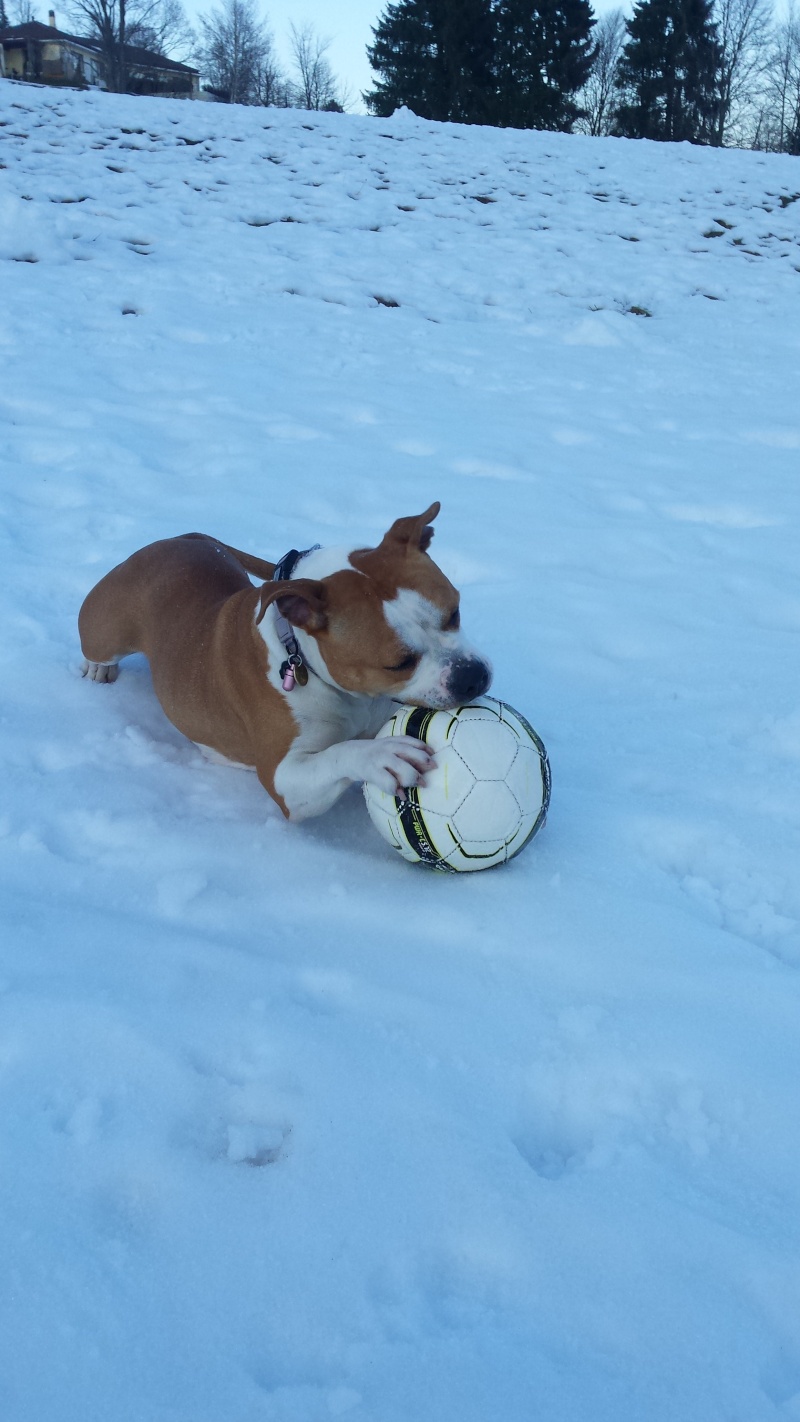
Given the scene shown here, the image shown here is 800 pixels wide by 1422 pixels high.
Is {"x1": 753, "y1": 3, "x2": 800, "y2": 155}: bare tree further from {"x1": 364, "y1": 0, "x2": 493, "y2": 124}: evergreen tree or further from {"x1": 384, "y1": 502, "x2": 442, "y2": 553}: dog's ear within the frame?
{"x1": 384, "y1": 502, "x2": 442, "y2": 553}: dog's ear

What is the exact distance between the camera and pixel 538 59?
33125 mm

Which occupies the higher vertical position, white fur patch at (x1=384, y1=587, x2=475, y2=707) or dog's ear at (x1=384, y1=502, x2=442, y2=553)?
dog's ear at (x1=384, y1=502, x2=442, y2=553)

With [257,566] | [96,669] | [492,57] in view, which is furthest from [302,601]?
[492,57]

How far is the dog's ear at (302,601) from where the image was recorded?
3.00 metres

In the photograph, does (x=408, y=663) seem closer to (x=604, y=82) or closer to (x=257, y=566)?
(x=257, y=566)

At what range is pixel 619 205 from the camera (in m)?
14.8

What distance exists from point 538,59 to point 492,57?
4.98ft

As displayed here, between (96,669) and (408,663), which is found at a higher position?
(408,663)

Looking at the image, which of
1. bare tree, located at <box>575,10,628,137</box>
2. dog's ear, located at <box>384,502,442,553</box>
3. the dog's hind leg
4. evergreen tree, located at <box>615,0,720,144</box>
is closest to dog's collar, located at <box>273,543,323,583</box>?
dog's ear, located at <box>384,502,442,553</box>

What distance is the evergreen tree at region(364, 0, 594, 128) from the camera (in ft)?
107

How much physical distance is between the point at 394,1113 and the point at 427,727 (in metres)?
1.20

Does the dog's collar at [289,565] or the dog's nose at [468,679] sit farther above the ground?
the dog's collar at [289,565]

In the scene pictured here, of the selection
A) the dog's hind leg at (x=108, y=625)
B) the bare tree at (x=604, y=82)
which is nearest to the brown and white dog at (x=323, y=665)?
the dog's hind leg at (x=108, y=625)

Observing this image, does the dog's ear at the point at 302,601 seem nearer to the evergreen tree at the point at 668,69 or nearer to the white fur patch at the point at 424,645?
the white fur patch at the point at 424,645
